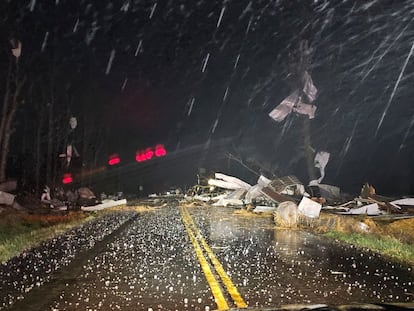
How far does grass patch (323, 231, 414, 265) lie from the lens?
11257 millimetres

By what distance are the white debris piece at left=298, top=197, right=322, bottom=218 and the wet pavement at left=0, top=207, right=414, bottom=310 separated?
17.6 ft

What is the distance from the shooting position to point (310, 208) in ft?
65.2

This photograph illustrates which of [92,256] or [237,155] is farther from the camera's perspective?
[237,155]

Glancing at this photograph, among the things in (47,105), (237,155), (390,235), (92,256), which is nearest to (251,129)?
(237,155)

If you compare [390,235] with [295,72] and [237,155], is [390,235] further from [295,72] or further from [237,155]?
[237,155]

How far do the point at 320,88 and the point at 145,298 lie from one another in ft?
77.7

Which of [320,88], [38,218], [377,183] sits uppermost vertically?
[320,88]

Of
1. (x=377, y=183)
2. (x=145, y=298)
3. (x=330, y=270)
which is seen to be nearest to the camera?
(x=145, y=298)

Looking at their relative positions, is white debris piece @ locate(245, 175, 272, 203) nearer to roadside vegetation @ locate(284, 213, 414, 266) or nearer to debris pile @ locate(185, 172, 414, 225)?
debris pile @ locate(185, 172, 414, 225)

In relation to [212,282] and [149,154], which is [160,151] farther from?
[212,282]

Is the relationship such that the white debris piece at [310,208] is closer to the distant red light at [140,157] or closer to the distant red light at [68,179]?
the distant red light at [68,179]

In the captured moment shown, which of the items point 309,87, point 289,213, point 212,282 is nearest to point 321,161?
point 309,87

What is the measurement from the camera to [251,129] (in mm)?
43125

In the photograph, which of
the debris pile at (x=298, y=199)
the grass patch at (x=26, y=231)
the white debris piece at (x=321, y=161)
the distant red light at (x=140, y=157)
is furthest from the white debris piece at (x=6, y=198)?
the distant red light at (x=140, y=157)
